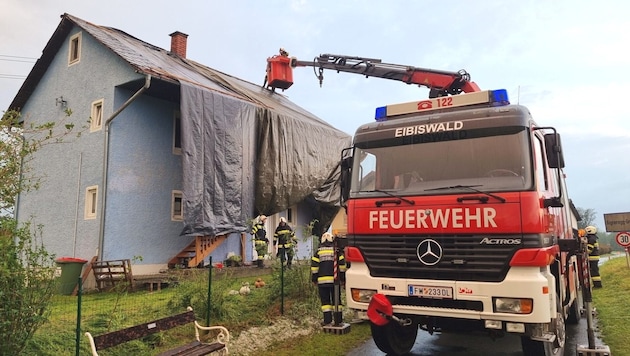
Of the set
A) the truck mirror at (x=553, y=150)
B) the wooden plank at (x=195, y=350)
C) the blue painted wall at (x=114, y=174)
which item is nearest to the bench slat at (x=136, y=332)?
the wooden plank at (x=195, y=350)

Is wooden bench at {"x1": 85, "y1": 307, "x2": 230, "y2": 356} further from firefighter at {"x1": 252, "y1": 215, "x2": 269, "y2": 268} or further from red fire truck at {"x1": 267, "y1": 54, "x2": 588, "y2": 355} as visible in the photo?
firefighter at {"x1": 252, "y1": 215, "x2": 269, "y2": 268}

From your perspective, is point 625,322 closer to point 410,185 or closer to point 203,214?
point 410,185

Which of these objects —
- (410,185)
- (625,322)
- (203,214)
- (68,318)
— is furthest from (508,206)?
(203,214)

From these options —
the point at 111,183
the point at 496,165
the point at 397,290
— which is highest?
the point at 111,183

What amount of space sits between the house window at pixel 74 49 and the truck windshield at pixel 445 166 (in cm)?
1295

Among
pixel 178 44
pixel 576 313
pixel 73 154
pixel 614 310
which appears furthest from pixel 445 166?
pixel 178 44

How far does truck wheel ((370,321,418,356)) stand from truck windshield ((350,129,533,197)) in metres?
1.78

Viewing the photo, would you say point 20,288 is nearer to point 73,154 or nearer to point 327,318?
point 327,318

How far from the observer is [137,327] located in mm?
4598

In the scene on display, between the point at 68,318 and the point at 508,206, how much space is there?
635 cm

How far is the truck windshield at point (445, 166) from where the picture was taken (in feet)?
15.5

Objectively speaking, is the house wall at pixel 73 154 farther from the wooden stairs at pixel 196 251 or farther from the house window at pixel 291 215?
the house window at pixel 291 215

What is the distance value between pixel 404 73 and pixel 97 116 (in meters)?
9.07

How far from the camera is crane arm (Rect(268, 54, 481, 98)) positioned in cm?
1155
